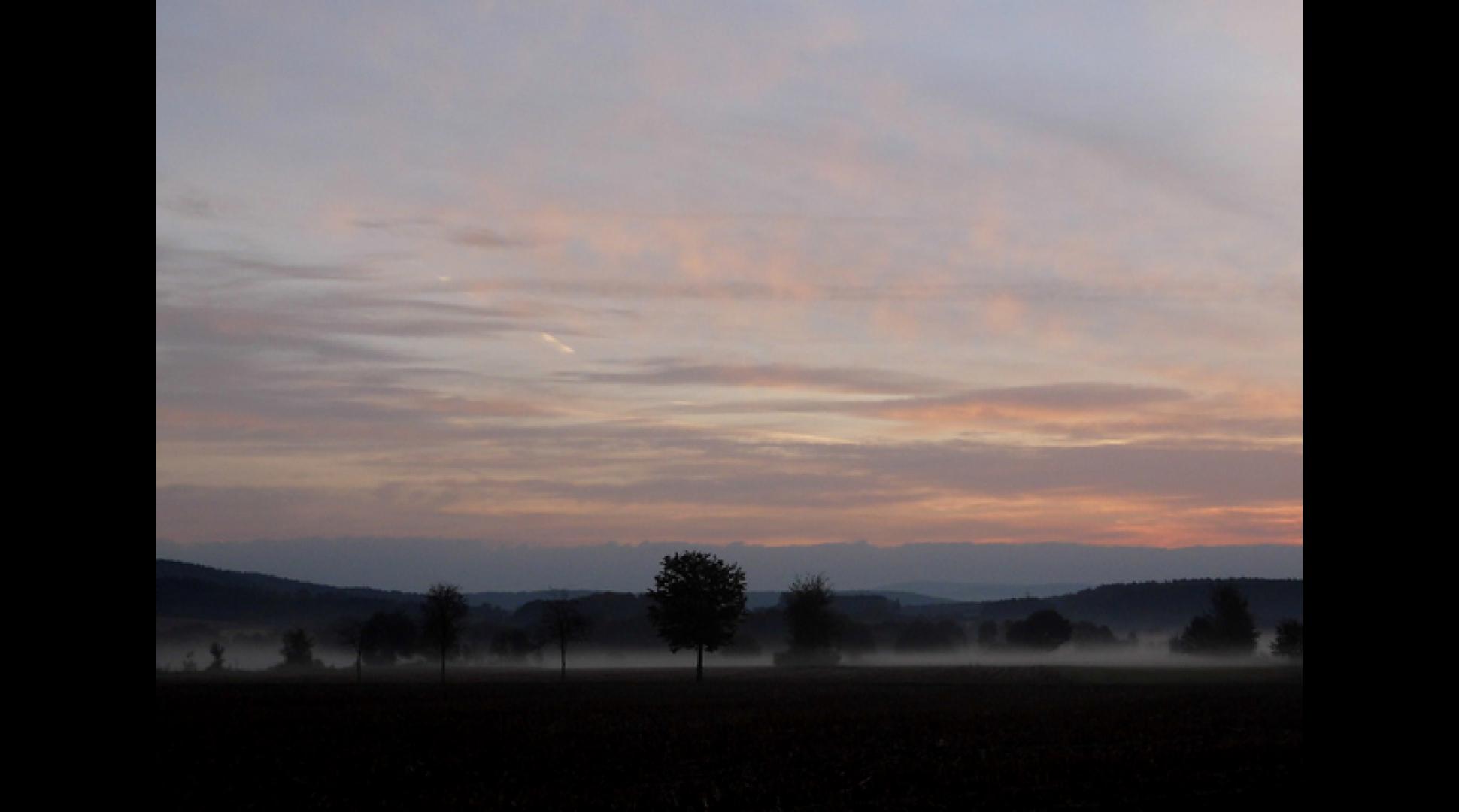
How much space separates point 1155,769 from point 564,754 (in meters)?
16.9

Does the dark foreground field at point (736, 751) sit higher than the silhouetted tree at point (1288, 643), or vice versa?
the dark foreground field at point (736, 751)

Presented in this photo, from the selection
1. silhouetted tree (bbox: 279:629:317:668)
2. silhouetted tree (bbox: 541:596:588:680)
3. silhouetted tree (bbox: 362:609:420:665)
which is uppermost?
silhouetted tree (bbox: 541:596:588:680)

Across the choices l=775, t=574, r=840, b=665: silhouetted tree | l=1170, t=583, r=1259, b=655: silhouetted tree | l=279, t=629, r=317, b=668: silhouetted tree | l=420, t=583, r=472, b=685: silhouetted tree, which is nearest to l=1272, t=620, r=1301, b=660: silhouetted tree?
l=1170, t=583, r=1259, b=655: silhouetted tree

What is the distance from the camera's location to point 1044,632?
179 m

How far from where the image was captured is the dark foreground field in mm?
25781

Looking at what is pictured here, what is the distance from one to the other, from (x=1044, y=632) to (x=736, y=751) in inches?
6089

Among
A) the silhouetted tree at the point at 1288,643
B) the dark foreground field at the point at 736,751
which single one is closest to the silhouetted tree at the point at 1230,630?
the silhouetted tree at the point at 1288,643

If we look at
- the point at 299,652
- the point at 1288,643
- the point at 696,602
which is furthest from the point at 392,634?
the point at 1288,643

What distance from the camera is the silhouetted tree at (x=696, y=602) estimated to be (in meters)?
83.7

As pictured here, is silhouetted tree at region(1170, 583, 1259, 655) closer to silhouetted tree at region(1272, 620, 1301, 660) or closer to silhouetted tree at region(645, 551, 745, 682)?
silhouetted tree at region(1272, 620, 1301, 660)

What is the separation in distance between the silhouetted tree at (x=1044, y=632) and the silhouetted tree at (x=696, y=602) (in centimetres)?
10619

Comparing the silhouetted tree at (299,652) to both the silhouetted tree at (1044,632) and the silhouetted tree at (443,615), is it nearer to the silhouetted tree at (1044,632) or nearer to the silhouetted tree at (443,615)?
the silhouetted tree at (443,615)

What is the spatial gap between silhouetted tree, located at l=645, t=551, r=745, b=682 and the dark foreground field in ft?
58.8
